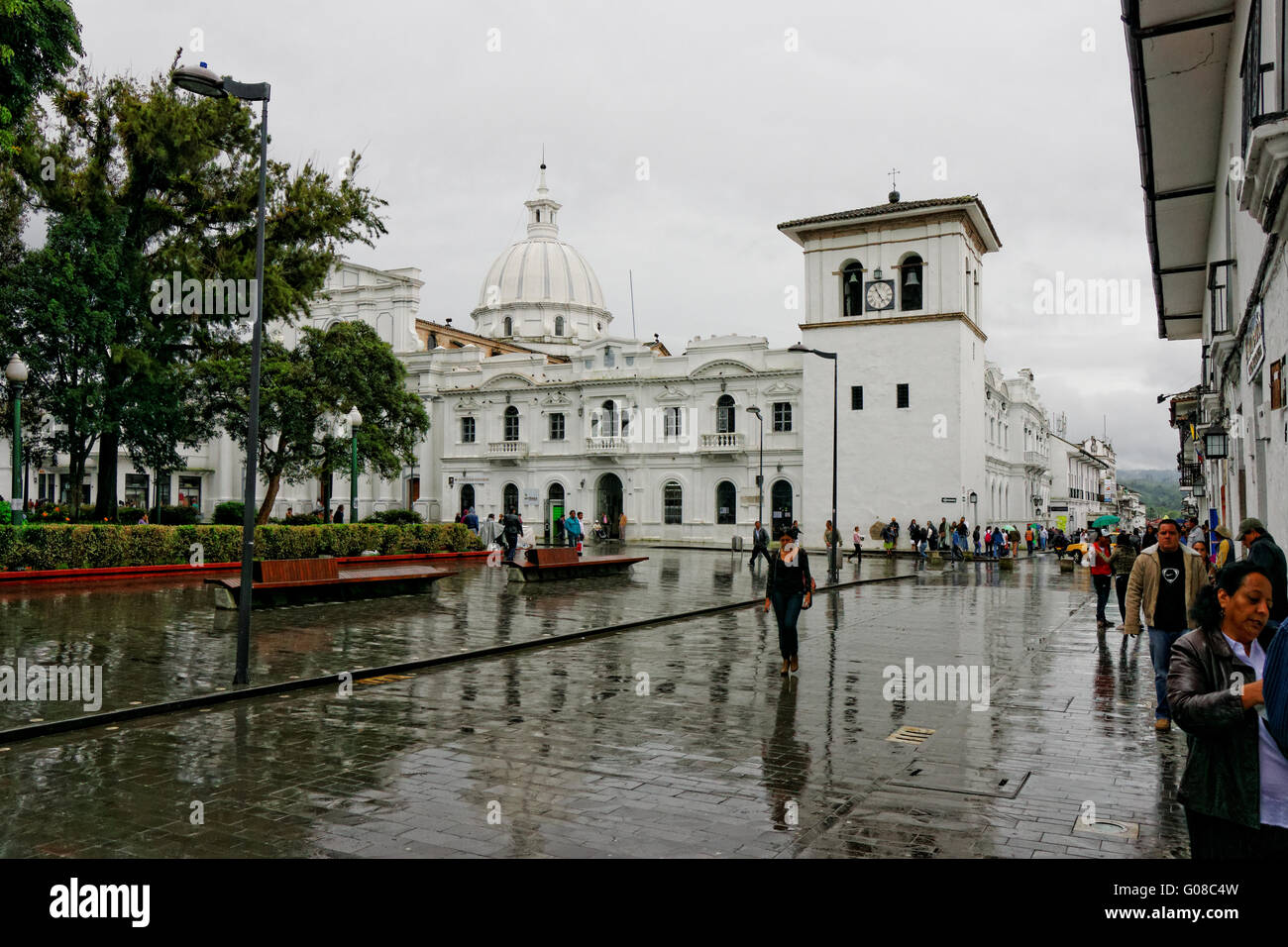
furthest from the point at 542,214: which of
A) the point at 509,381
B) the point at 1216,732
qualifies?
the point at 1216,732

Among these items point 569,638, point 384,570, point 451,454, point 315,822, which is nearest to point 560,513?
point 451,454

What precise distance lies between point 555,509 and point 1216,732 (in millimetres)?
50855

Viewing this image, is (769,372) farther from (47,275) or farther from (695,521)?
(47,275)

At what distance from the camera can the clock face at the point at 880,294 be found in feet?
145

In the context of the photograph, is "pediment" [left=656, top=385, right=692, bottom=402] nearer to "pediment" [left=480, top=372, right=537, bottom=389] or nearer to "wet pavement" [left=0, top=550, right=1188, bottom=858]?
"pediment" [left=480, top=372, right=537, bottom=389]

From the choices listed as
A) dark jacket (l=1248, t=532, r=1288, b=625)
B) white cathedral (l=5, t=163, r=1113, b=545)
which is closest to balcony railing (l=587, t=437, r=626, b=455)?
white cathedral (l=5, t=163, r=1113, b=545)

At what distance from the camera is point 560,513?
Result: 2110 inches

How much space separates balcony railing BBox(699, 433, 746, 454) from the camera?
1889 inches

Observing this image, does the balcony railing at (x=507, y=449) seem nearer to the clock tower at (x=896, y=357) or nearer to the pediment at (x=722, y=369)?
the pediment at (x=722, y=369)

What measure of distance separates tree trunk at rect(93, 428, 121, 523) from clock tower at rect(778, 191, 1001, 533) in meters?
29.7

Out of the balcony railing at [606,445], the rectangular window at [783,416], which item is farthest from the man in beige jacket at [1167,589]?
the balcony railing at [606,445]

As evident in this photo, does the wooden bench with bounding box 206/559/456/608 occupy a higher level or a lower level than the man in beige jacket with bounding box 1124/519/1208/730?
lower

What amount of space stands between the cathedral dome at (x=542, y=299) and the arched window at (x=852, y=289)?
26037 mm
